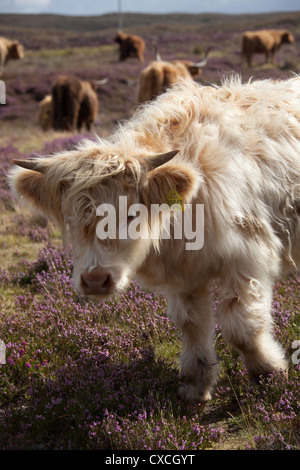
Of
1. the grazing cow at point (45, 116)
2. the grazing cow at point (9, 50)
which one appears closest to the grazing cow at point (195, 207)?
the grazing cow at point (45, 116)

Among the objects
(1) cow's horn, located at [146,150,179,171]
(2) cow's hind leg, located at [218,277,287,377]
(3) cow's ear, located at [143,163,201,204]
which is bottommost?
(2) cow's hind leg, located at [218,277,287,377]

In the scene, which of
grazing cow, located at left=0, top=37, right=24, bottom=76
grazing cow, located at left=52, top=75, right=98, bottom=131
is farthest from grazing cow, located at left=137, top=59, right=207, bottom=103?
grazing cow, located at left=0, top=37, right=24, bottom=76

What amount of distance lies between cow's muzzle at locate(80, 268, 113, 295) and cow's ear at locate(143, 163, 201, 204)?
43 centimetres

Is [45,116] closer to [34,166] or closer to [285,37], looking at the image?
[34,166]

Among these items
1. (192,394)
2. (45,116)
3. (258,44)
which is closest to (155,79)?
(45,116)

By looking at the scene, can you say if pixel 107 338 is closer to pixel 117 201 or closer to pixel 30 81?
pixel 117 201

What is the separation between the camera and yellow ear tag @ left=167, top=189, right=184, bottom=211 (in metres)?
2.58

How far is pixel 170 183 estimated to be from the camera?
8.46ft

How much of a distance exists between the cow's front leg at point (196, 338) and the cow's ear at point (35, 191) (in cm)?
90

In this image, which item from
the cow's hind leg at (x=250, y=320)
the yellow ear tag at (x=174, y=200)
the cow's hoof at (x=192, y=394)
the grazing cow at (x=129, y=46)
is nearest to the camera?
the yellow ear tag at (x=174, y=200)

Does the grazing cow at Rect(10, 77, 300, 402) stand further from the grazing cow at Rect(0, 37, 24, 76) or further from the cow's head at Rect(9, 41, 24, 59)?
the cow's head at Rect(9, 41, 24, 59)

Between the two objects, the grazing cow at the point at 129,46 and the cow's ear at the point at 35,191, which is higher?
the grazing cow at the point at 129,46

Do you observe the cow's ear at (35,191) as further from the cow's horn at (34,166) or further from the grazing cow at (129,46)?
the grazing cow at (129,46)

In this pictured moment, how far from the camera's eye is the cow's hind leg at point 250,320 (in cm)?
286
